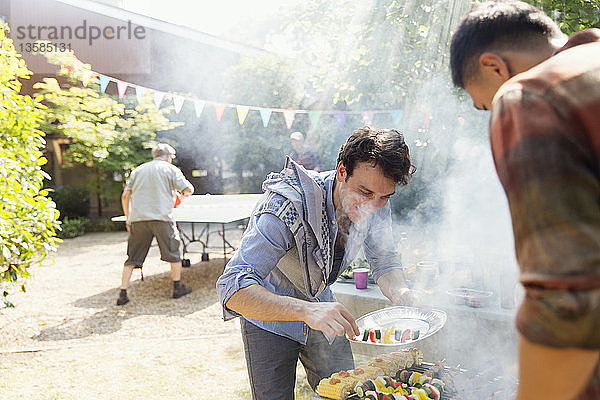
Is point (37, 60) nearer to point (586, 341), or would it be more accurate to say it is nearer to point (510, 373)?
point (510, 373)

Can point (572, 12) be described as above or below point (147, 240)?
above

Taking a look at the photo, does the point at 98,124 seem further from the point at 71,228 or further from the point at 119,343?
the point at 119,343

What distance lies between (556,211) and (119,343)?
5069 mm

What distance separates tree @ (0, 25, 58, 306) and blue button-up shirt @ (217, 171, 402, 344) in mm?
3117

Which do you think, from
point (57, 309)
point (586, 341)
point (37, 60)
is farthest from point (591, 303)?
point (37, 60)

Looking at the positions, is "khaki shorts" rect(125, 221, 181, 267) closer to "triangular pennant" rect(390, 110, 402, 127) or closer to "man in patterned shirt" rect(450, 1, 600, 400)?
"triangular pennant" rect(390, 110, 402, 127)

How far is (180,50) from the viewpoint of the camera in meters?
14.3

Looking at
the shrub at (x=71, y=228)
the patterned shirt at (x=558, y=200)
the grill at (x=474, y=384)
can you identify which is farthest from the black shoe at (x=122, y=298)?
the shrub at (x=71, y=228)

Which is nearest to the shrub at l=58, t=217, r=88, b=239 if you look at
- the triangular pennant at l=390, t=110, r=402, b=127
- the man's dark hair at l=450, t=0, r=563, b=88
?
the triangular pennant at l=390, t=110, r=402, b=127

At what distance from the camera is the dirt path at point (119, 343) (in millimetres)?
4055

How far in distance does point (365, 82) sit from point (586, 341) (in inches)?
213

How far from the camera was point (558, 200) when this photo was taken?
78 cm

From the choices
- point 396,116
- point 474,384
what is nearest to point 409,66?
point 396,116

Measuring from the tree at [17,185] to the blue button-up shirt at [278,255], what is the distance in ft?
10.2
